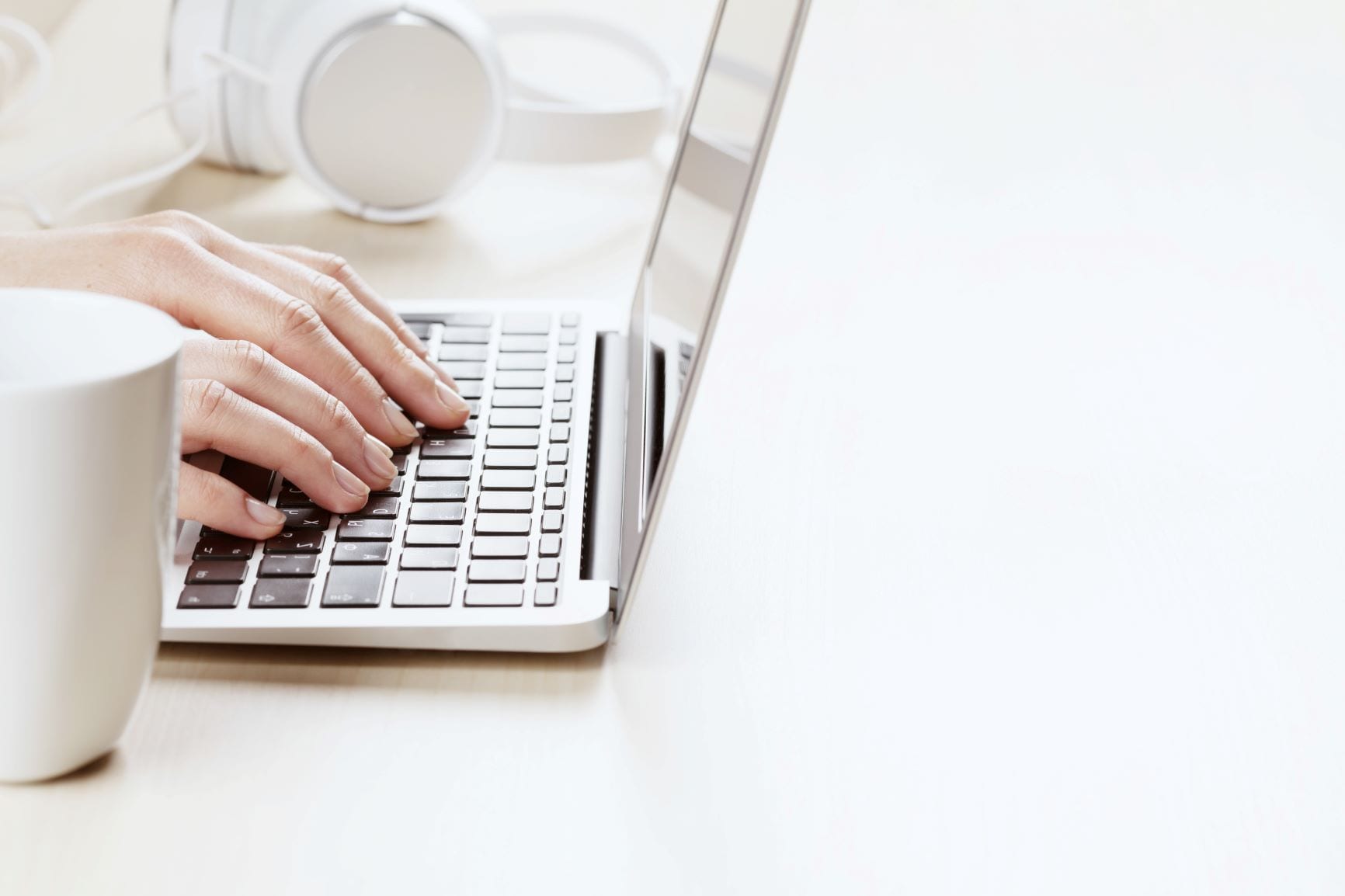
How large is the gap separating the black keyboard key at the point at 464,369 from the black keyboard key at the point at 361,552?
16 centimetres

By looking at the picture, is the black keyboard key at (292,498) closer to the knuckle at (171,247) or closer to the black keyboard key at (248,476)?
the black keyboard key at (248,476)

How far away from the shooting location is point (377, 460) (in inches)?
19.9

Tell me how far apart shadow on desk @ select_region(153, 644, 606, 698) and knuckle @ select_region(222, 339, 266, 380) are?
12cm

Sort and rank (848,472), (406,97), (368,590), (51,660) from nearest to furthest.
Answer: (51,660) → (368,590) → (848,472) → (406,97)

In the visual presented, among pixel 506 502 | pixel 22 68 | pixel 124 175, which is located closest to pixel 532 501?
pixel 506 502

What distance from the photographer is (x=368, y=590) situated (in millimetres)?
438

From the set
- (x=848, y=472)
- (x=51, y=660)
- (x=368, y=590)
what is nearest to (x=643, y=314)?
(x=848, y=472)

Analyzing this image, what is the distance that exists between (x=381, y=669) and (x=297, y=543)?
0.06m

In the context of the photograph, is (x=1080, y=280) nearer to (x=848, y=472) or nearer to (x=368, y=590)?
(x=848, y=472)

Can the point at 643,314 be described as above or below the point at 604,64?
above

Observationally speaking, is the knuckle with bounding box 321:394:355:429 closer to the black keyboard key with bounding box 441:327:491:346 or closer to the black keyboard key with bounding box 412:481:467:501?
the black keyboard key with bounding box 412:481:467:501

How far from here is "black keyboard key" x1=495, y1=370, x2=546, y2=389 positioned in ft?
1.98

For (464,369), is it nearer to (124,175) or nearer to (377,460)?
(377,460)

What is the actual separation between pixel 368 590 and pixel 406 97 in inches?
17.4
